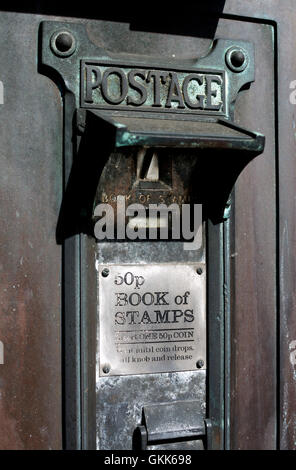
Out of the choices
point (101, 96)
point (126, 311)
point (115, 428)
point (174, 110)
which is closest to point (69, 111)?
point (101, 96)

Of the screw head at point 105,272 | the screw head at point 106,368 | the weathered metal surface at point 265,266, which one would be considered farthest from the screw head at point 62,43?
the screw head at point 106,368

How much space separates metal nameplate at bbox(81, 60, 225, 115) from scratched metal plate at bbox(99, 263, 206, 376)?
0.44 metres

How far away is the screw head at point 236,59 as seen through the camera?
5.61 ft

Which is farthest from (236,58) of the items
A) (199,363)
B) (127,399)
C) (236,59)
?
(127,399)

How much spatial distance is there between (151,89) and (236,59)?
0.27 m

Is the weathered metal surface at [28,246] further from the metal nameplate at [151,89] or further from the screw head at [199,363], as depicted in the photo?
the screw head at [199,363]

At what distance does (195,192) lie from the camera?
1.69m

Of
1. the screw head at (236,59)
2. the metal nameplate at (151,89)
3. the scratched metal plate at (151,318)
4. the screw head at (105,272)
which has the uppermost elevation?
the screw head at (236,59)

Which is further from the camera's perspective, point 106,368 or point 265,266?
→ point 265,266

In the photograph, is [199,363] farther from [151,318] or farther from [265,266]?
[265,266]

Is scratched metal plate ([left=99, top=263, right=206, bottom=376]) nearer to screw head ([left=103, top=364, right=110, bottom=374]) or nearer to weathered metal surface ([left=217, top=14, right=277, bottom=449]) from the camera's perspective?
screw head ([left=103, top=364, right=110, bottom=374])

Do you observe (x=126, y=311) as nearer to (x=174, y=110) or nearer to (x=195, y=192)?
(x=195, y=192)

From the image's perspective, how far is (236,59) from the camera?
1.71 metres

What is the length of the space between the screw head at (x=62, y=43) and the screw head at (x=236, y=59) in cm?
44
